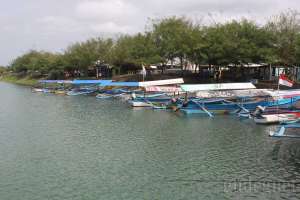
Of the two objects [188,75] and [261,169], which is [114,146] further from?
[188,75]

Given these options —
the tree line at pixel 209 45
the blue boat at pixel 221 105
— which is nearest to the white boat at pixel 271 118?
the blue boat at pixel 221 105

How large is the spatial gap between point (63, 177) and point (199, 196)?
8.23m

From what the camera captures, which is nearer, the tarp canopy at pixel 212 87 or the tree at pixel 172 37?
the tarp canopy at pixel 212 87

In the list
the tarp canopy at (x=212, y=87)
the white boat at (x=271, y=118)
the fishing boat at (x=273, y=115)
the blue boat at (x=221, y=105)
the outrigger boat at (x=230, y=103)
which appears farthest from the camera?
the tarp canopy at (x=212, y=87)

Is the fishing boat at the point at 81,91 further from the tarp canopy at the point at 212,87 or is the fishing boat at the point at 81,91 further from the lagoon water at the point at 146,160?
the lagoon water at the point at 146,160

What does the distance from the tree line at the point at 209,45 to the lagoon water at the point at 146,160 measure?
29.1 m

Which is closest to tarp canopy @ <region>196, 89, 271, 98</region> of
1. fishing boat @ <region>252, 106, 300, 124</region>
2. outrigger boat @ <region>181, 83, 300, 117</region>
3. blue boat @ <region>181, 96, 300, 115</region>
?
outrigger boat @ <region>181, 83, 300, 117</region>

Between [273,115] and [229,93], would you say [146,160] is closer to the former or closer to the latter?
[273,115]

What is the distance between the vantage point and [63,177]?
23453mm

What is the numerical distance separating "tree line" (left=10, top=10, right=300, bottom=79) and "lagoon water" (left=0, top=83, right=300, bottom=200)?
29.1m

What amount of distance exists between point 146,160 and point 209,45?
161 ft

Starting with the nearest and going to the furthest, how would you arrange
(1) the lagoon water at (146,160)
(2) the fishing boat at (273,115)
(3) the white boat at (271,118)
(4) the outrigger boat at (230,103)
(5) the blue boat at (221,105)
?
(1) the lagoon water at (146,160)
(2) the fishing boat at (273,115)
(3) the white boat at (271,118)
(4) the outrigger boat at (230,103)
(5) the blue boat at (221,105)

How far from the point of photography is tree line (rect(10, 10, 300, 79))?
6862 centimetres

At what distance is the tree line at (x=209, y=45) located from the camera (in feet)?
225
